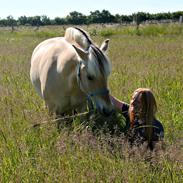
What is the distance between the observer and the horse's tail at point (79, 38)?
160 inches

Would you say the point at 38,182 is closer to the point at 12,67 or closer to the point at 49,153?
the point at 49,153

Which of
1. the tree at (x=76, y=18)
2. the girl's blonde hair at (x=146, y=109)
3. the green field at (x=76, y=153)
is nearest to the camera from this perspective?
the green field at (x=76, y=153)

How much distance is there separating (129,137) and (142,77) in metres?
3.66

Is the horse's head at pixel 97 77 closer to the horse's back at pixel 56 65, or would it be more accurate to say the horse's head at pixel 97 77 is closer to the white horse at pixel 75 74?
the white horse at pixel 75 74

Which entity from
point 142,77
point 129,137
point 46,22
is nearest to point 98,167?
point 129,137

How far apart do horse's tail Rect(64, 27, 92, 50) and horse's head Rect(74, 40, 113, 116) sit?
0.25 metres

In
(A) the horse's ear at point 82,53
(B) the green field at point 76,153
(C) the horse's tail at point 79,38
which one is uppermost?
(C) the horse's tail at point 79,38

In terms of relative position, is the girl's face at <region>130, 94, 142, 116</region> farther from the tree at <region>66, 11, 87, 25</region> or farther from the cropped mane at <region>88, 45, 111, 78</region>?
the tree at <region>66, 11, 87, 25</region>

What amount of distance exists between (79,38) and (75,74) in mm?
439

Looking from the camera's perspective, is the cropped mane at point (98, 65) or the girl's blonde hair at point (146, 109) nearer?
the girl's blonde hair at point (146, 109)

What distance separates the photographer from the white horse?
367 cm

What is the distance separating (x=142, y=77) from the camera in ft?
23.1

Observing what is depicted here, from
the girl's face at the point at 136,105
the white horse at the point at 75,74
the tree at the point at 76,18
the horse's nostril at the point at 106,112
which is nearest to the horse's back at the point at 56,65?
the white horse at the point at 75,74

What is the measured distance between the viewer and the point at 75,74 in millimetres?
4105
